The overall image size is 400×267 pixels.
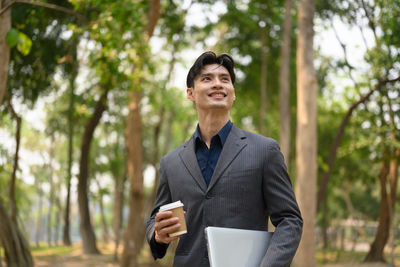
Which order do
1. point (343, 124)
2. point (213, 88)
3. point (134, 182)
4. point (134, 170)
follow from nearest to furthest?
1. point (213, 88)
2. point (134, 182)
3. point (134, 170)
4. point (343, 124)

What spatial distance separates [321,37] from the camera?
1806 cm

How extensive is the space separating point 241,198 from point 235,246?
238 mm

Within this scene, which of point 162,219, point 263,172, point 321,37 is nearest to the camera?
point 162,219

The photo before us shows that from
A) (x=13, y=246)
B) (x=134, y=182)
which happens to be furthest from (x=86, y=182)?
(x=13, y=246)

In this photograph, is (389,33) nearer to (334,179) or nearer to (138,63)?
(138,63)

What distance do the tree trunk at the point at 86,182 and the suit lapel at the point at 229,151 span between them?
13713mm

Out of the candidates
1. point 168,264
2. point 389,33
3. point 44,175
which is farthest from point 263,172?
point 44,175

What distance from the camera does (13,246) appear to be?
1180 centimetres

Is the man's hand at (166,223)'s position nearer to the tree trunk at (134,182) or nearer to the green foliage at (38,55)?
the green foliage at (38,55)

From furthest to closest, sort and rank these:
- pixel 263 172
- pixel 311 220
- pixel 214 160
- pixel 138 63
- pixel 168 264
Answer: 1. pixel 168 264
2. pixel 311 220
3. pixel 138 63
4. pixel 214 160
5. pixel 263 172

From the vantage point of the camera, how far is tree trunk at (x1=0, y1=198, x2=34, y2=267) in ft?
37.9

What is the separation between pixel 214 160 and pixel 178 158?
20cm

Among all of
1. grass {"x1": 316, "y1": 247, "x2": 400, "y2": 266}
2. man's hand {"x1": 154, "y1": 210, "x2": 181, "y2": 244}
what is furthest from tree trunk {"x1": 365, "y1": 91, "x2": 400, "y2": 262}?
man's hand {"x1": 154, "y1": 210, "x2": 181, "y2": 244}

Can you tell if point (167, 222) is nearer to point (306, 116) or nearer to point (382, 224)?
point (306, 116)
